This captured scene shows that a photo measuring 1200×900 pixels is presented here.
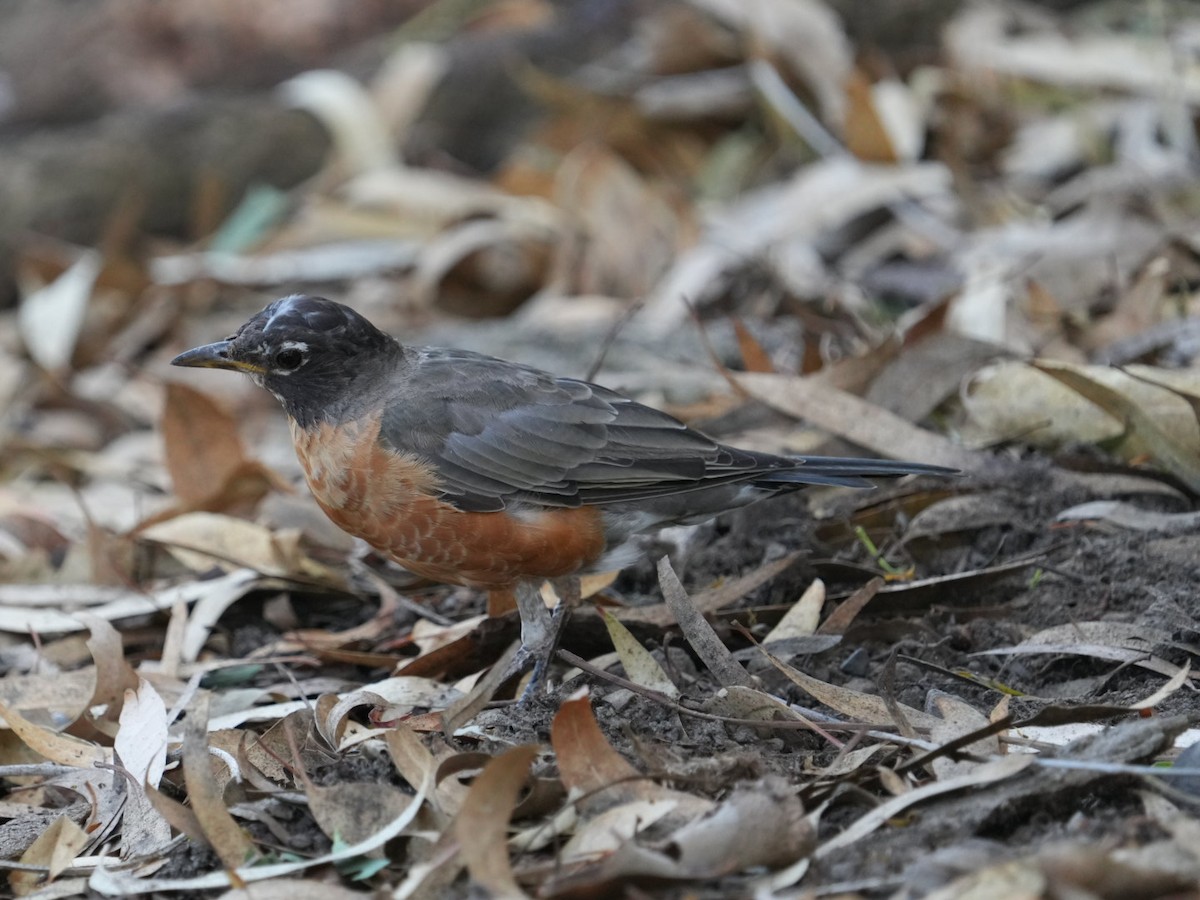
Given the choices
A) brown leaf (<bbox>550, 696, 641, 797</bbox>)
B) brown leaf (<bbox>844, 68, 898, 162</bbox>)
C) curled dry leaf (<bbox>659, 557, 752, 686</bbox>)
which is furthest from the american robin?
brown leaf (<bbox>844, 68, 898, 162</bbox>)

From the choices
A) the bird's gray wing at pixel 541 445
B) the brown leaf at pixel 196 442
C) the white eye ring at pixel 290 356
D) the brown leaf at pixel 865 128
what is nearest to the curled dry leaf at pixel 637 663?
the bird's gray wing at pixel 541 445

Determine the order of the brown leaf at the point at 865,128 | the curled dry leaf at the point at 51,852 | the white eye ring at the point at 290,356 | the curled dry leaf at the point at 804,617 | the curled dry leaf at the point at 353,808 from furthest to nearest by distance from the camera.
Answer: the brown leaf at the point at 865,128 → the white eye ring at the point at 290,356 → the curled dry leaf at the point at 804,617 → the curled dry leaf at the point at 51,852 → the curled dry leaf at the point at 353,808

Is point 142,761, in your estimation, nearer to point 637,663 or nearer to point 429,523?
point 429,523

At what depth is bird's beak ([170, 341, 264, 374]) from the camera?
Result: 14.5 feet

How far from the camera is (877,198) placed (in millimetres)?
7531

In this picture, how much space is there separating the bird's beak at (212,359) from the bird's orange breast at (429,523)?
0.38m

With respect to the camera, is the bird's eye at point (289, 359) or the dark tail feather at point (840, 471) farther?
the bird's eye at point (289, 359)

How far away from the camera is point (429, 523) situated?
4.35m

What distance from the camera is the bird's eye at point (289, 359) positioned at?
455 centimetres

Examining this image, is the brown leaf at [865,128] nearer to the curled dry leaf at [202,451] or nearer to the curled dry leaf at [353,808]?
the curled dry leaf at [202,451]

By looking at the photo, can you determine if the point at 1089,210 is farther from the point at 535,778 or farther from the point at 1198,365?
the point at 535,778

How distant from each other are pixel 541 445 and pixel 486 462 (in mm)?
198

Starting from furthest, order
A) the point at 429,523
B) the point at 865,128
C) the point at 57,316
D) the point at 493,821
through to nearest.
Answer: the point at 57,316 → the point at 865,128 → the point at 429,523 → the point at 493,821

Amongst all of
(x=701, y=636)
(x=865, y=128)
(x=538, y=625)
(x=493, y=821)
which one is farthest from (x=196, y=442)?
(x=865, y=128)
